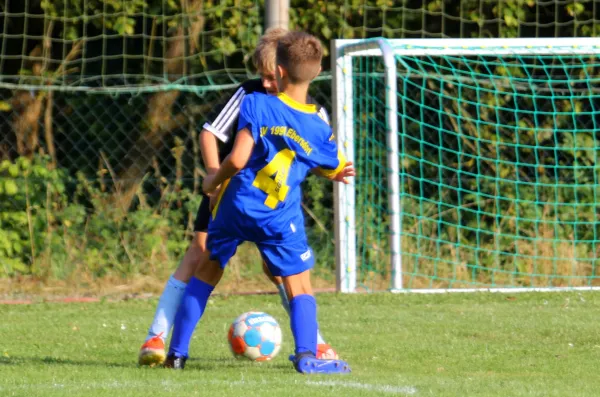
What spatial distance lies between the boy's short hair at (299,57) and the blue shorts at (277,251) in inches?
26.8

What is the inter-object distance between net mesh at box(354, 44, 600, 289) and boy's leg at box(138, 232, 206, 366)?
3685mm

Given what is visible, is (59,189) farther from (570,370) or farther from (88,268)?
(570,370)

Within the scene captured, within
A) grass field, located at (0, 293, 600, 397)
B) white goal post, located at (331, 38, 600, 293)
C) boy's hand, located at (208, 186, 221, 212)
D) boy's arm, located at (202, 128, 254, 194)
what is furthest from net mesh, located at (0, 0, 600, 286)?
boy's arm, located at (202, 128, 254, 194)

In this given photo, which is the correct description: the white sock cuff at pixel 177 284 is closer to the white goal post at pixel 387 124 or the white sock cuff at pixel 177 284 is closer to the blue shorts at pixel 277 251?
the blue shorts at pixel 277 251

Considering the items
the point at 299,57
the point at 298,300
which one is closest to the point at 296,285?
the point at 298,300

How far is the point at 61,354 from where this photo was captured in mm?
5668

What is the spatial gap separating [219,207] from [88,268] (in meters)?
5.00

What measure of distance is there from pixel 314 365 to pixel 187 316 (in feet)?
1.97

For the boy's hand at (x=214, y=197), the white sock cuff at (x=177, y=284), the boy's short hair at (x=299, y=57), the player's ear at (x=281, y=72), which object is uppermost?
the boy's short hair at (x=299, y=57)

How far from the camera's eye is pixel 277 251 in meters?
4.85

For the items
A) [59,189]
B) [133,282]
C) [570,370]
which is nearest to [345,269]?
[133,282]

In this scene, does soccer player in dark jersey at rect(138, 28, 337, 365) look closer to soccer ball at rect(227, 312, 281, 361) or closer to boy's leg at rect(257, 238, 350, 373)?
soccer ball at rect(227, 312, 281, 361)

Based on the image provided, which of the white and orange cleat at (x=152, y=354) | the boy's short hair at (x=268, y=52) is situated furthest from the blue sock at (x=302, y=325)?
the boy's short hair at (x=268, y=52)

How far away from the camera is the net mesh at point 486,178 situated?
945 centimetres
